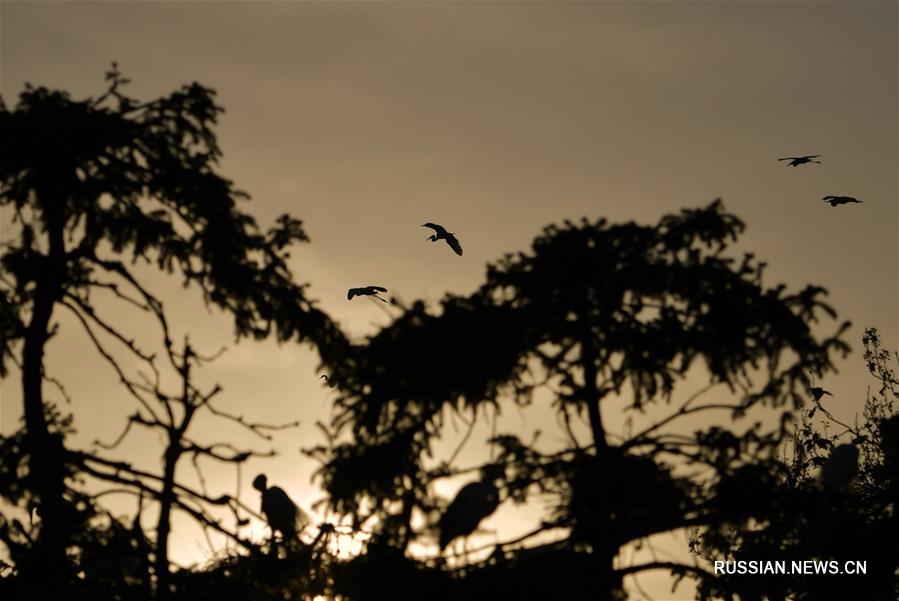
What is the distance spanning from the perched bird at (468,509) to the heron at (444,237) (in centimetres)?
384

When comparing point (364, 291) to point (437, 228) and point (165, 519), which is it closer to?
point (437, 228)

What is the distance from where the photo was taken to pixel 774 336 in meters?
10.2

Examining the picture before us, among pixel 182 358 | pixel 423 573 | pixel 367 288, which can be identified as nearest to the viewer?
pixel 182 358

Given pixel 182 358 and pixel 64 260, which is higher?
pixel 64 260

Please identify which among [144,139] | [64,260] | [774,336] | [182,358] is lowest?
[182,358]

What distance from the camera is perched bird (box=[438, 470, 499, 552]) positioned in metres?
10.2

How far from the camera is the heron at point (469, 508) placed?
10.2 m

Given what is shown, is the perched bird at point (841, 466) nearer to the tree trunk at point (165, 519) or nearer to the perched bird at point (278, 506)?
the perched bird at point (278, 506)

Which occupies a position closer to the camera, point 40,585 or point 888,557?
point 40,585

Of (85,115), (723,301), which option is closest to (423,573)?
(723,301)

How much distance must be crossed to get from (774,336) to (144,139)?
7.12 meters

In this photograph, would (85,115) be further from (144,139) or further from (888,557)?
(888,557)

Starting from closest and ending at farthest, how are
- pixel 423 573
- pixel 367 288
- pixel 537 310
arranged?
pixel 423 573 < pixel 537 310 < pixel 367 288

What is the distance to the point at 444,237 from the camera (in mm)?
13281
